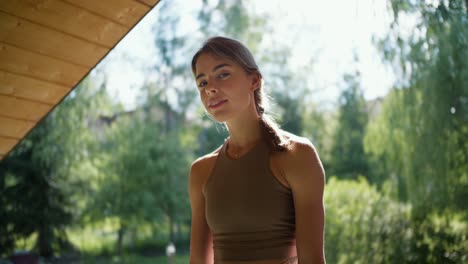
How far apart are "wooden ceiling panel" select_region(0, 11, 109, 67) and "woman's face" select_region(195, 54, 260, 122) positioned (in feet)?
2.63

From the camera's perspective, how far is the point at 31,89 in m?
1.83

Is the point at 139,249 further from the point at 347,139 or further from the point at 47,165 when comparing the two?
the point at 347,139

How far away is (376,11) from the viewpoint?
630 centimetres

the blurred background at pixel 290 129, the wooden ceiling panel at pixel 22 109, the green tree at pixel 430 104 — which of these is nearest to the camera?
the wooden ceiling panel at pixel 22 109

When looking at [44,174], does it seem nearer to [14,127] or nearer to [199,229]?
[14,127]

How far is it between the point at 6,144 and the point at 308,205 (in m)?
1.47

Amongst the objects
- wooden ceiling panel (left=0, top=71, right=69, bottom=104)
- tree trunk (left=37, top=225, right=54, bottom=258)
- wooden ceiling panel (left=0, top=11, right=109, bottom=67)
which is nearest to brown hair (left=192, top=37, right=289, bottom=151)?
wooden ceiling panel (left=0, top=11, right=109, bottom=67)

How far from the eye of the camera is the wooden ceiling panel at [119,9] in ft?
5.41

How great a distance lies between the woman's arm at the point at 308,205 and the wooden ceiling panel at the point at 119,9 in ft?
3.10

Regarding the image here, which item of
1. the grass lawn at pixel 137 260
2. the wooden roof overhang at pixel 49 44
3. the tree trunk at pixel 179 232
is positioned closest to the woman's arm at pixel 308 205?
the wooden roof overhang at pixel 49 44

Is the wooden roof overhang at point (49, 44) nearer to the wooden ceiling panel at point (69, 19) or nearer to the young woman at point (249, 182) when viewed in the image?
the wooden ceiling panel at point (69, 19)

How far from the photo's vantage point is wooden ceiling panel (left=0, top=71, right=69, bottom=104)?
69.6 inches

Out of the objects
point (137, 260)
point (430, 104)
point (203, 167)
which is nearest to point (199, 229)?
point (203, 167)

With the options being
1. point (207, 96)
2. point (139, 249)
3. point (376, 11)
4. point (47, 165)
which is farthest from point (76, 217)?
point (207, 96)
